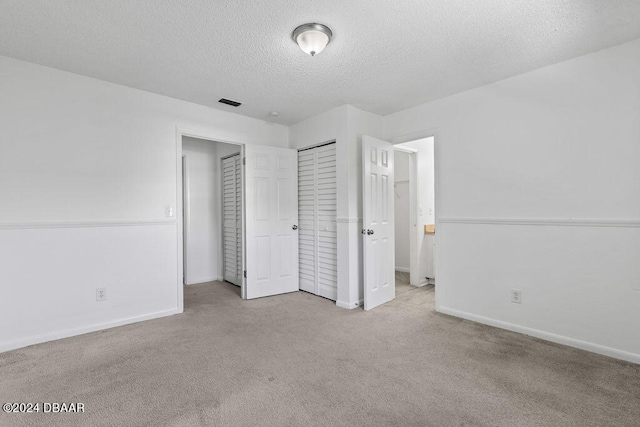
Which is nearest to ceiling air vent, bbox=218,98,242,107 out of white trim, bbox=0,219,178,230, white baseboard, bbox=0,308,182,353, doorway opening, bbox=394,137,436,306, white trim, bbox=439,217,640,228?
white trim, bbox=0,219,178,230

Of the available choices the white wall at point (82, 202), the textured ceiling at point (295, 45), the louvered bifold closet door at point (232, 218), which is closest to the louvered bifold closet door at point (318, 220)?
the louvered bifold closet door at point (232, 218)

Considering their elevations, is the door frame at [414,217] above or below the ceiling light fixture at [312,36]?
below

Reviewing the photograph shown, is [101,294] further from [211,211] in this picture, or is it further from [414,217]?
[414,217]

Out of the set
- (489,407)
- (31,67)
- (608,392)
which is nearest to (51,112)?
(31,67)

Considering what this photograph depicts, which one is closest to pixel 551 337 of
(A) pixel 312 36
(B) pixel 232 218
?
(A) pixel 312 36

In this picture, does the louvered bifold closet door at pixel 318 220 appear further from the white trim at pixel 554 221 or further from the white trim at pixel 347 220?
the white trim at pixel 554 221

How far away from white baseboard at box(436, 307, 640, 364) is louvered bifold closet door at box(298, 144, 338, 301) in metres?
1.42

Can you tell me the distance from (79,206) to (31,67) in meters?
1.22

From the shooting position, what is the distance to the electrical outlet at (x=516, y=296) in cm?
279

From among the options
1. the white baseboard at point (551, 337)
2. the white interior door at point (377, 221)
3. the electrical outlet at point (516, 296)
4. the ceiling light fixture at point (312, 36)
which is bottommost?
the white baseboard at point (551, 337)

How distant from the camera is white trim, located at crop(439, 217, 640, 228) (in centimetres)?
229

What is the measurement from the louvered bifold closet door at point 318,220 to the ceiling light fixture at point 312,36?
5.46ft

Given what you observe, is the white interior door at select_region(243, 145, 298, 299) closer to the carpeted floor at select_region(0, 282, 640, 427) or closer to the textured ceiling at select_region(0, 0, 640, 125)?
the carpeted floor at select_region(0, 282, 640, 427)

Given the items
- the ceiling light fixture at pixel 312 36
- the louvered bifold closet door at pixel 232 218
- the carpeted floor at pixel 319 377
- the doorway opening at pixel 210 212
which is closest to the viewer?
the carpeted floor at pixel 319 377
